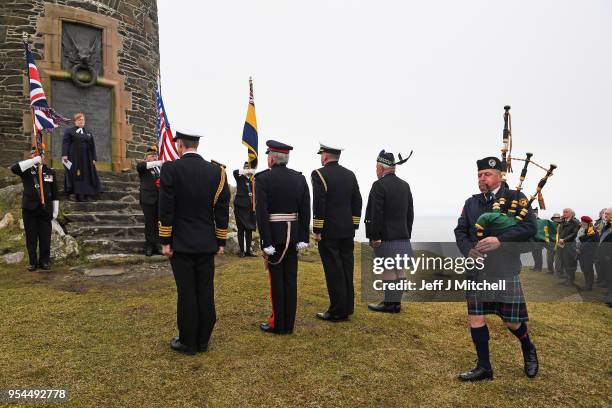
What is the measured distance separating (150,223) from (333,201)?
5.09 m

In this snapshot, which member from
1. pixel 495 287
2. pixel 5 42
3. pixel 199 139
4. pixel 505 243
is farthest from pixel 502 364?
pixel 5 42

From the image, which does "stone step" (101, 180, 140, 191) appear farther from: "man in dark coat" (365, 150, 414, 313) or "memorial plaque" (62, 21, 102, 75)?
"man in dark coat" (365, 150, 414, 313)

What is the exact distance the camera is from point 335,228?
17.9 ft

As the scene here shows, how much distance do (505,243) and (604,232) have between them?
7.66m

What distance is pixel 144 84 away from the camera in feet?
45.8

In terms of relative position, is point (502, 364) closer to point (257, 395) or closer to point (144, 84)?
point (257, 395)

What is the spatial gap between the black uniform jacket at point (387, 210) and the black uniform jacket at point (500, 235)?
1.93 metres

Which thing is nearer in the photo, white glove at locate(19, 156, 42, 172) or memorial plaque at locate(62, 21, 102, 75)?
white glove at locate(19, 156, 42, 172)

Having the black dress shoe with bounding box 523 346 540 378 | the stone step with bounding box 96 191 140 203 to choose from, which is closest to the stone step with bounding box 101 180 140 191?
the stone step with bounding box 96 191 140 203

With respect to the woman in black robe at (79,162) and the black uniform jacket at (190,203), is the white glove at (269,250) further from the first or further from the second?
the woman in black robe at (79,162)

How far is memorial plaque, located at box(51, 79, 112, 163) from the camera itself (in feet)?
39.7

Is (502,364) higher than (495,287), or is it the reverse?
(495,287)

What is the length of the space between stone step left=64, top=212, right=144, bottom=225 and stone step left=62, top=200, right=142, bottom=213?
0.77 ft

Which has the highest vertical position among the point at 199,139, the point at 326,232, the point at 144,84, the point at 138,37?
the point at 138,37
